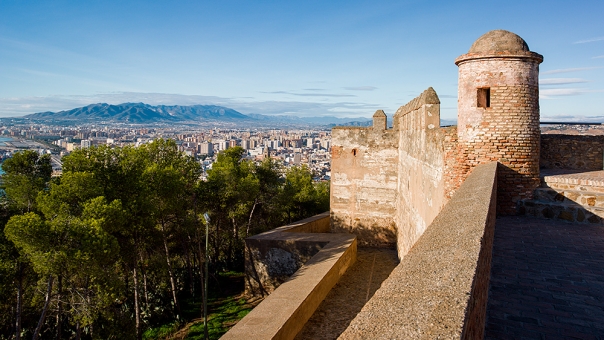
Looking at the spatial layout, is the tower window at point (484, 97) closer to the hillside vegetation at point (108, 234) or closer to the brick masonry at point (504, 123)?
the brick masonry at point (504, 123)

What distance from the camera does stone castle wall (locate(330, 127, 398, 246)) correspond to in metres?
14.6

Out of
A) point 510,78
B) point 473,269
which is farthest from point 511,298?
point 510,78

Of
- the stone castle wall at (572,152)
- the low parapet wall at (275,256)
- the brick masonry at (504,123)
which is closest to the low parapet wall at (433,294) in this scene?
the brick masonry at (504,123)

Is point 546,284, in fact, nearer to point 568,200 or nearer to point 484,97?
point 568,200

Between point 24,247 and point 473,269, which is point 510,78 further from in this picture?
point 24,247

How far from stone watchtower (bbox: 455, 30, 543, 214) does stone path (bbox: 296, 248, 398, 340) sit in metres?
4.15

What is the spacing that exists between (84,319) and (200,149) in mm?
71586

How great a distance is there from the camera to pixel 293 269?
1382 centimetres

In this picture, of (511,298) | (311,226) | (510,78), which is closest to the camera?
(511,298)

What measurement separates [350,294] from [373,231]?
449cm

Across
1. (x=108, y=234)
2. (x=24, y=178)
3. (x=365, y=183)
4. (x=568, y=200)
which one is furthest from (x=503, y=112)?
(x=24, y=178)

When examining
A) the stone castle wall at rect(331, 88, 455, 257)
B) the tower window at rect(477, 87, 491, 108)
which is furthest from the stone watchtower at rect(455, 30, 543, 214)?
the stone castle wall at rect(331, 88, 455, 257)

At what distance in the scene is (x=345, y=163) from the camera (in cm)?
1520

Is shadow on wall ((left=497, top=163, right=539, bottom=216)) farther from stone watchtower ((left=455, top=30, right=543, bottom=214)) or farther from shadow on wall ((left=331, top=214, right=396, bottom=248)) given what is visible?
shadow on wall ((left=331, top=214, right=396, bottom=248))
